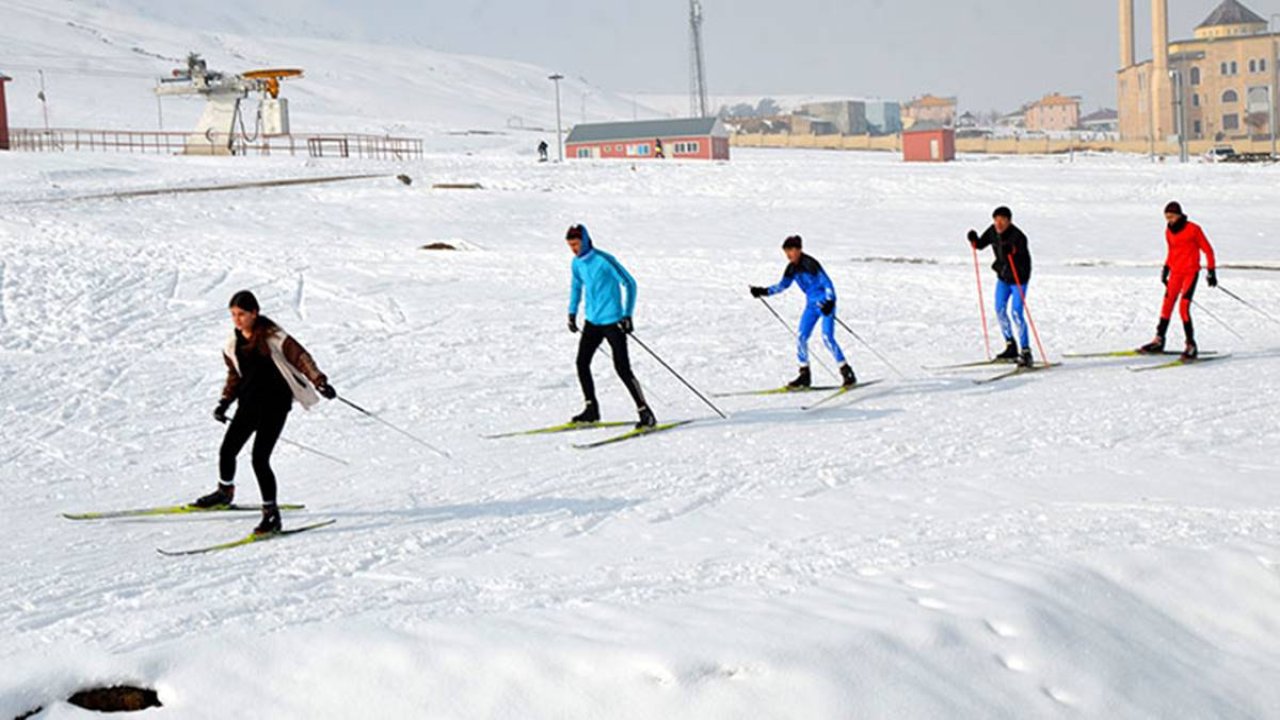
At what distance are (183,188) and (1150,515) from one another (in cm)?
2907

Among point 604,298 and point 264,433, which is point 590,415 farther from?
point 264,433

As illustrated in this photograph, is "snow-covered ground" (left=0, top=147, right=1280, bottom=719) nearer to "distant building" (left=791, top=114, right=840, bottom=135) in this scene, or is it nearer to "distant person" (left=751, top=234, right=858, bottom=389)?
"distant person" (left=751, top=234, right=858, bottom=389)

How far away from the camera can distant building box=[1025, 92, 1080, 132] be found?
186875mm

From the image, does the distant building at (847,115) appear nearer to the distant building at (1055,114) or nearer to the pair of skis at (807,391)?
the distant building at (1055,114)

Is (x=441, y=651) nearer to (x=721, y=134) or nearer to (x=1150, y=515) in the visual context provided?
(x=1150, y=515)

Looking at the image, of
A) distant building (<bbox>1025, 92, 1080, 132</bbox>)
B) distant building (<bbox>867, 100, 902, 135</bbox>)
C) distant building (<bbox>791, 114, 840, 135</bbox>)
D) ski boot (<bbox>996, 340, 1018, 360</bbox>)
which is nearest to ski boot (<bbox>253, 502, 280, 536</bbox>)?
ski boot (<bbox>996, 340, 1018, 360</bbox>)

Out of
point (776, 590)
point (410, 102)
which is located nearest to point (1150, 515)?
point (776, 590)

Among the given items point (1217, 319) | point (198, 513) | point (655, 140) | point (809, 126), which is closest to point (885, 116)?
point (809, 126)

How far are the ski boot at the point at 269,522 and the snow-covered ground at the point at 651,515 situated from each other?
0.73 ft

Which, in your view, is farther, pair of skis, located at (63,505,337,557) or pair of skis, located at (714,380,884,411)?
pair of skis, located at (714,380,884,411)

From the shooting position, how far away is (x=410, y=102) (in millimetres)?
135000

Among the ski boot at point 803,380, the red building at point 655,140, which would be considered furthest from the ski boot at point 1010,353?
the red building at point 655,140

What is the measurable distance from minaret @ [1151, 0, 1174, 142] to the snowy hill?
4330 centimetres

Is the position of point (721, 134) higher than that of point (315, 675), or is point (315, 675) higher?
point (721, 134)
